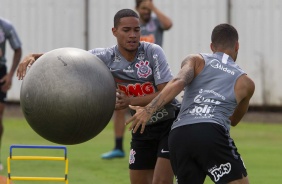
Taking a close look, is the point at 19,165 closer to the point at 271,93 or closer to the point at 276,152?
the point at 276,152

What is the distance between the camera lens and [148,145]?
901 cm

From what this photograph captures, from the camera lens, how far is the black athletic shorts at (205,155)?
291 inches

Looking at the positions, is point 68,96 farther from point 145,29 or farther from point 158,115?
point 145,29

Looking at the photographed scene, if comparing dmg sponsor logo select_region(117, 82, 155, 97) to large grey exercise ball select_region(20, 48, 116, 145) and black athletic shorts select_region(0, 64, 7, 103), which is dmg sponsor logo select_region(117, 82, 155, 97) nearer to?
large grey exercise ball select_region(20, 48, 116, 145)

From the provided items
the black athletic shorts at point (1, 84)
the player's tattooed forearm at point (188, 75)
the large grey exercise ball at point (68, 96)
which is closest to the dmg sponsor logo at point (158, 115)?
the large grey exercise ball at point (68, 96)

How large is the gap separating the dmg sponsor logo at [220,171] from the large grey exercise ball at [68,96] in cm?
112

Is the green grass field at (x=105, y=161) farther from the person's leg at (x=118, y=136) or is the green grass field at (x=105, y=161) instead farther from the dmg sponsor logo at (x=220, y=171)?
the dmg sponsor logo at (x=220, y=171)

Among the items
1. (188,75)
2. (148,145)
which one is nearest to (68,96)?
(188,75)

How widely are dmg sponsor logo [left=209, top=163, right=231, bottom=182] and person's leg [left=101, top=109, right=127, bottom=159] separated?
20.0 ft

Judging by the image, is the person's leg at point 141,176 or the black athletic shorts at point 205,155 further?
the person's leg at point 141,176

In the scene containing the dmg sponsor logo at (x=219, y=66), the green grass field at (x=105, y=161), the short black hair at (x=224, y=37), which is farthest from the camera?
the green grass field at (x=105, y=161)

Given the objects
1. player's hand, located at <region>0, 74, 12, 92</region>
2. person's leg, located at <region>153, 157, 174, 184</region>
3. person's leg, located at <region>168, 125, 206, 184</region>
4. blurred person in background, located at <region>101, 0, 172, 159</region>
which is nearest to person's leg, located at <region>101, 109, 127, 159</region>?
blurred person in background, located at <region>101, 0, 172, 159</region>

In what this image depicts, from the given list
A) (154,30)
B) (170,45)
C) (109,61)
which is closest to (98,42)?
(170,45)

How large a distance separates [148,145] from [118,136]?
447cm
